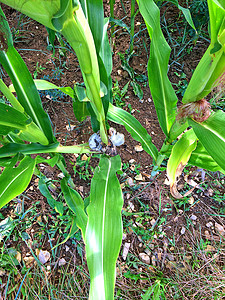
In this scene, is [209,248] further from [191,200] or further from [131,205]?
[131,205]

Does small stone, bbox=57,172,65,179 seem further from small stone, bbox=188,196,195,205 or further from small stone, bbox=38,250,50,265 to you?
small stone, bbox=188,196,195,205

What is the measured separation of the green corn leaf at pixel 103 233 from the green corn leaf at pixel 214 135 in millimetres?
293

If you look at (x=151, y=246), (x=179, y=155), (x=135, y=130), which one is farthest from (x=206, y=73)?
(x=151, y=246)

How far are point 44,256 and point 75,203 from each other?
35cm

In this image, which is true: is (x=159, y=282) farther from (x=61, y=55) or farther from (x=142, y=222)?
(x=61, y=55)

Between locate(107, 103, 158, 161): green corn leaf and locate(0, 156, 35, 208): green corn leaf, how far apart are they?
36cm

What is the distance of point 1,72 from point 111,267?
1.19m

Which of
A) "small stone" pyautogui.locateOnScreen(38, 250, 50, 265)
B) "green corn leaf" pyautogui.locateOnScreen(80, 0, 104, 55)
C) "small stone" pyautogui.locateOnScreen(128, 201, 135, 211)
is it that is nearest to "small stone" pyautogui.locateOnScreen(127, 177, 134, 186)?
"small stone" pyautogui.locateOnScreen(128, 201, 135, 211)

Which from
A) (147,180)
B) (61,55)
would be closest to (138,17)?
(61,55)

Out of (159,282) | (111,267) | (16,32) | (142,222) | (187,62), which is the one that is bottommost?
(159,282)

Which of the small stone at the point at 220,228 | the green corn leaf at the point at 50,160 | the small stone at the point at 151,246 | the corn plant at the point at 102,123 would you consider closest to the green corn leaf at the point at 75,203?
the corn plant at the point at 102,123

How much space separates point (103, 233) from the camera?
0.68 m

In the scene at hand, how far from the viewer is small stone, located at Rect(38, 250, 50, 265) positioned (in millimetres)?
1062

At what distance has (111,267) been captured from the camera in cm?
62
